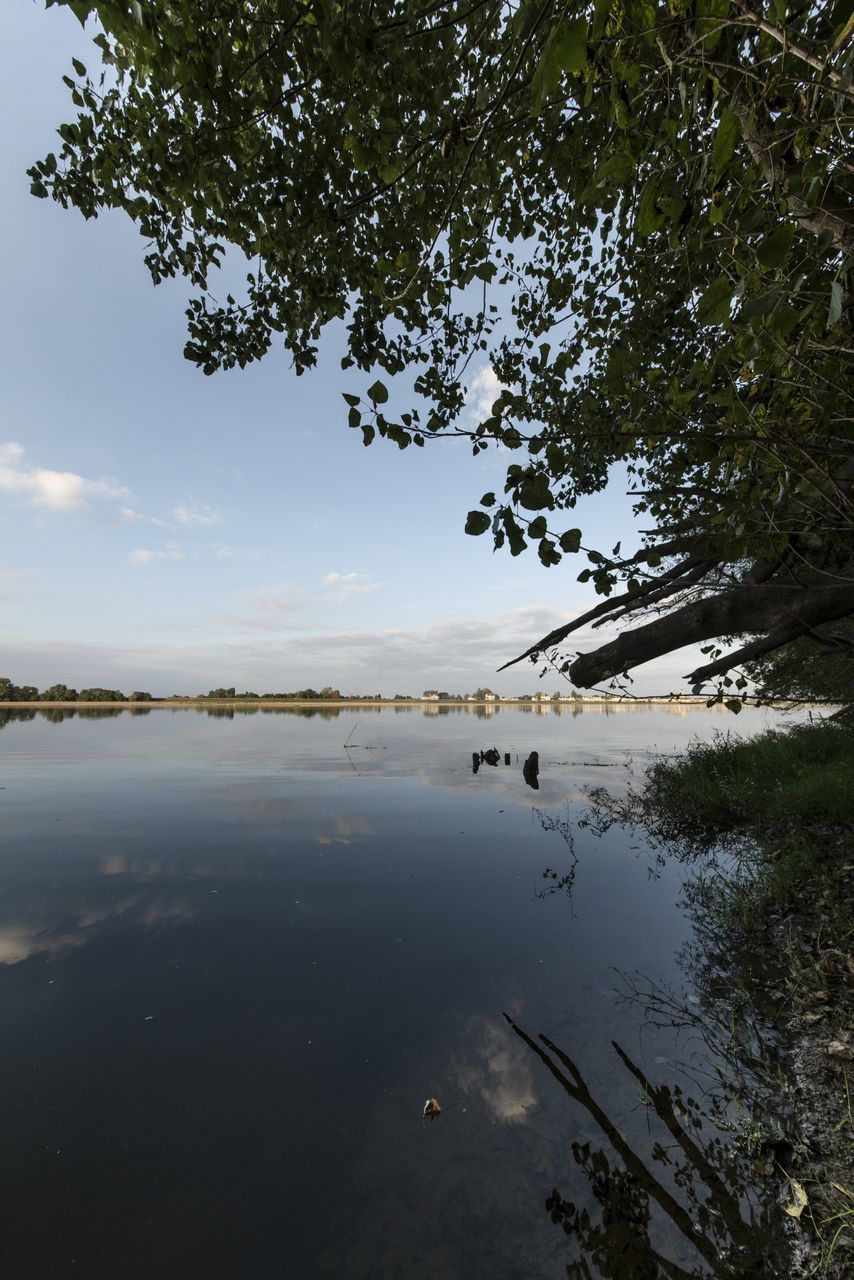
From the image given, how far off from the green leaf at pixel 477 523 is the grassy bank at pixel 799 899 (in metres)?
3.74

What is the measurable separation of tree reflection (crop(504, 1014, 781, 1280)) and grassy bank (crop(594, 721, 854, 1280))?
24 cm

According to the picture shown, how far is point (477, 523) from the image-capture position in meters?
2.35

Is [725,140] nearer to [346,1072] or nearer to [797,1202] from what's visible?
[797,1202]

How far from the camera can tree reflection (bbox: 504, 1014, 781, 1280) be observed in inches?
99.0

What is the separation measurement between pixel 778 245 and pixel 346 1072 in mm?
5549

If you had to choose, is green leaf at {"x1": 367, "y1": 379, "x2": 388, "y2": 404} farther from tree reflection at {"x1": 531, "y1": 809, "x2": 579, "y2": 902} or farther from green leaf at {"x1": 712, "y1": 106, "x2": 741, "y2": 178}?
tree reflection at {"x1": 531, "y1": 809, "x2": 579, "y2": 902}

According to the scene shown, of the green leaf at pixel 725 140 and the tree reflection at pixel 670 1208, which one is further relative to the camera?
the tree reflection at pixel 670 1208

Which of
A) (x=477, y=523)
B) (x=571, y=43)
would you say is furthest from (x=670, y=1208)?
(x=571, y=43)

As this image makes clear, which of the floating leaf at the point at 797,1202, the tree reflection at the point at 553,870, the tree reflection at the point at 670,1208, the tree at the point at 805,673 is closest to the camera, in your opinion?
the tree reflection at the point at 670,1208

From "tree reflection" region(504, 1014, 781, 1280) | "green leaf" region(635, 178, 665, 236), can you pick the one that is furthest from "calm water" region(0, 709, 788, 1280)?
"green leaf" region(635, 178, 665, 236)

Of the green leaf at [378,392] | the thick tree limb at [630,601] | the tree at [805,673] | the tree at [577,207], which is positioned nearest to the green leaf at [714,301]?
the tree at [577,207]

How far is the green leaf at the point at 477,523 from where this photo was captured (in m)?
2.32

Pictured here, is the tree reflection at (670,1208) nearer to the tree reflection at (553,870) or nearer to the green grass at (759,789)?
the tree reflection at (553,870)

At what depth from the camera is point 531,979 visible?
5305mm
